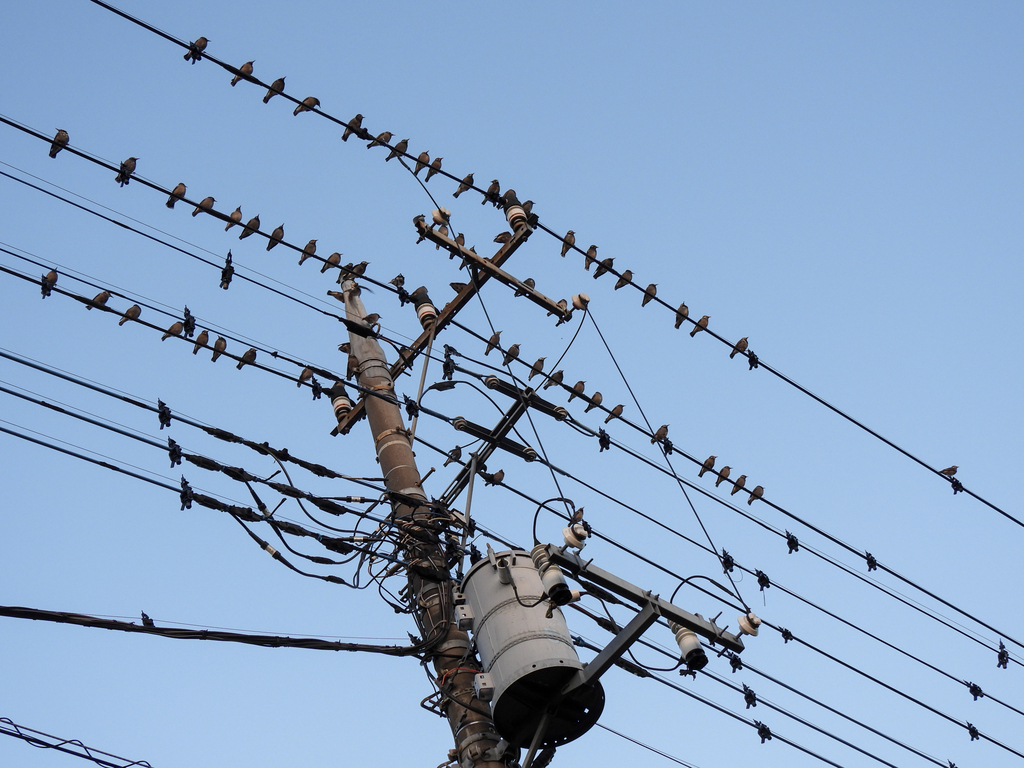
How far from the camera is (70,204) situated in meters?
9.00

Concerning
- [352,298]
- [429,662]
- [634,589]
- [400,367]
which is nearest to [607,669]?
[634,589]

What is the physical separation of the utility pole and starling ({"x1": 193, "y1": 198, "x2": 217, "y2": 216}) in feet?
6.01

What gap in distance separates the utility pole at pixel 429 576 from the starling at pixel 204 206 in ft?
6.01

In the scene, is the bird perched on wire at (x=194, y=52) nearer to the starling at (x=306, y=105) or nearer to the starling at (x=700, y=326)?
the starling at (x=306, y=105)

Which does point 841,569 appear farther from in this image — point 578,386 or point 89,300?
point 89,300

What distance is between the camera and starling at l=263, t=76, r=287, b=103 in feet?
35.3

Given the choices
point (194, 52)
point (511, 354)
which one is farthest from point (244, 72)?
point (511, 354)

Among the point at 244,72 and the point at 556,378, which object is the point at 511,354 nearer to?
the point at 556,378

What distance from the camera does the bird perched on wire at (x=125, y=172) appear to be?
362 inches

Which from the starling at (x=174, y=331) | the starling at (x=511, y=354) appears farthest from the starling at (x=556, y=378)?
the starling at (x=174, y=331)

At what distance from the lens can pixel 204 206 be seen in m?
10.2

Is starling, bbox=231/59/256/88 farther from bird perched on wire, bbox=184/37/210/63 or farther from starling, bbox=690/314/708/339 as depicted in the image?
starling, bbox=690/314/708/339

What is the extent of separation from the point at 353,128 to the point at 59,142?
8.80 ft

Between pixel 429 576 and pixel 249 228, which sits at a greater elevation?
pixel 249 228
